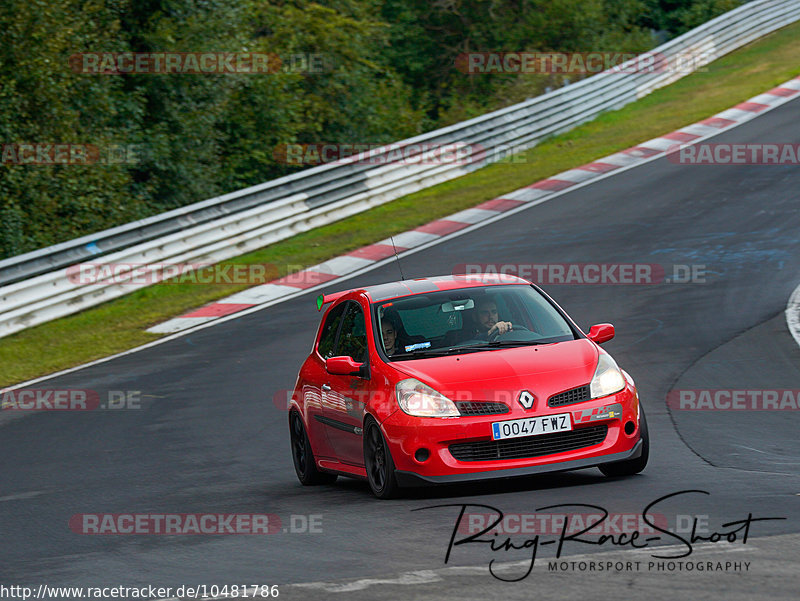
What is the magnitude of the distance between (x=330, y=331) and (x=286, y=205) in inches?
525

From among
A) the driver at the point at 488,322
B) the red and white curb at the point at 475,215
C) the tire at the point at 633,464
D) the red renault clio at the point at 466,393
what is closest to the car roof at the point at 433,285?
the red renault clio at the point at 466,393

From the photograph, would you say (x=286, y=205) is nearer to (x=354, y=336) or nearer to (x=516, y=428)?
(x=354, y=336)

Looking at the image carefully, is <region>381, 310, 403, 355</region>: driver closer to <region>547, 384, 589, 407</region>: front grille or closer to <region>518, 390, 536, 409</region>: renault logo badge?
<region>518, 390, 536, 409</region>: renault logo badge

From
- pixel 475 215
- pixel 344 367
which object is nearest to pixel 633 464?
pixel 344 367

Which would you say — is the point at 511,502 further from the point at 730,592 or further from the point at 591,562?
the point at 730,592

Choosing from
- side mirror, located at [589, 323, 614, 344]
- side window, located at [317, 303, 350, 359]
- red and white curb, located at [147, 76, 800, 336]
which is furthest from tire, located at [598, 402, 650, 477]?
red and white curb, located at [147, 76, 800, 336]

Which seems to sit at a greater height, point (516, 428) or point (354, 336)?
point (354, 336)

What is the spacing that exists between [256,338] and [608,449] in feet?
28.2

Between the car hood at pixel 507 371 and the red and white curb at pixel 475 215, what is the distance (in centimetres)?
877

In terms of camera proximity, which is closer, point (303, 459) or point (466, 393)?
point (466, 393)

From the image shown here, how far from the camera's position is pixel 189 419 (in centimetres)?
1194

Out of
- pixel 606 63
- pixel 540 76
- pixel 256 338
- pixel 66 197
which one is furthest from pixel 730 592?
pixel 606 63

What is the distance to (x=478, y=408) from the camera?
7516mm

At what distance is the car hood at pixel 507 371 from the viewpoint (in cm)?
755
